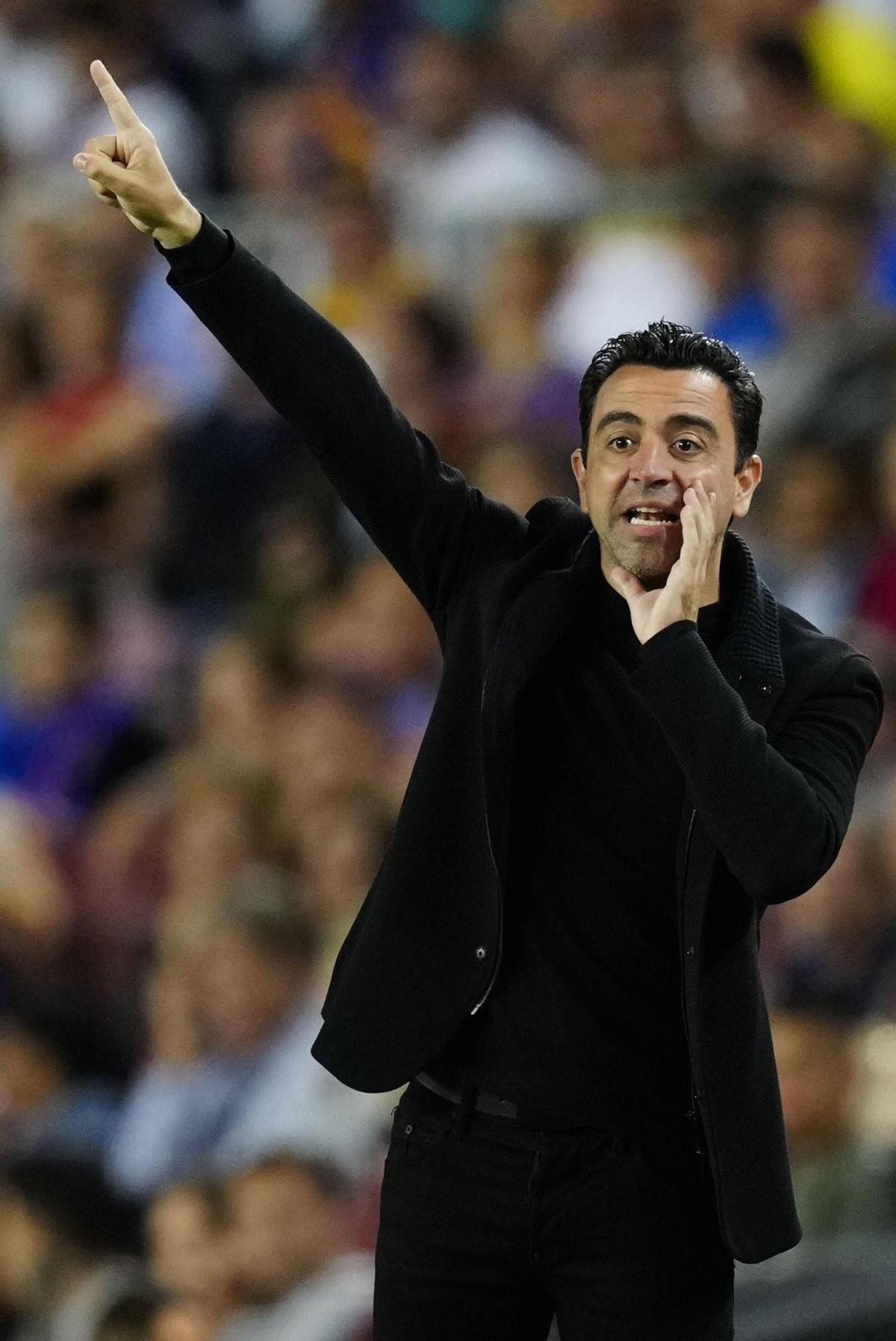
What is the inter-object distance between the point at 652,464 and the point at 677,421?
0.18 ft

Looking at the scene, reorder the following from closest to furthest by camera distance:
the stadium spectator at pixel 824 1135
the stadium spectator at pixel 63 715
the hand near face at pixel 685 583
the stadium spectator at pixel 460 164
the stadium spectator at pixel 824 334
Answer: the hand near face at pixel 685 583
the stadium spectator at pixel 824 1135
the stadium spectator at pixel 824 334
the stadium spectator at pixel 63 715
the stadium spectator at pixel 460 164

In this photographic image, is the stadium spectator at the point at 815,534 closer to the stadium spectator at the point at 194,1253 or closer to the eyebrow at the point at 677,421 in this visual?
the stadium spectator at the point at 194,1253

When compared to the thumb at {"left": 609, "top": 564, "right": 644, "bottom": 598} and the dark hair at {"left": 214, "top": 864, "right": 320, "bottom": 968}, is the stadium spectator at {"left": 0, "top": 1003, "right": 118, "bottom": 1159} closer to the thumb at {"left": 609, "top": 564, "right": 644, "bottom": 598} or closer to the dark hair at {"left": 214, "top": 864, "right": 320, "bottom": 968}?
the dark hair at {"left": 214, "top": 864, "right": 320, "bottom": 968}

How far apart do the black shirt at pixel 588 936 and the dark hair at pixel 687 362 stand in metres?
0.20

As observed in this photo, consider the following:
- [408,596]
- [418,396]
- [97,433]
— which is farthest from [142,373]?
[408,596]

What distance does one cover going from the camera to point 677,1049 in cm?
202

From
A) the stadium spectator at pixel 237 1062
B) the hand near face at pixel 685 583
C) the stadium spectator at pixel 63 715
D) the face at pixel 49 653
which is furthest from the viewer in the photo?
the face at pixel 49 653

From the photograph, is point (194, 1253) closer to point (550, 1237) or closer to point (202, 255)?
point (550, 1237)

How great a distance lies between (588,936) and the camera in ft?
6.52

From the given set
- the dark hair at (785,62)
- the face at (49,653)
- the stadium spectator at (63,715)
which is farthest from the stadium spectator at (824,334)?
the face at (49,653)

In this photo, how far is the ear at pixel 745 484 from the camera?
6.68ft

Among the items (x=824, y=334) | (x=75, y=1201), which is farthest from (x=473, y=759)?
(x=824, y=334)

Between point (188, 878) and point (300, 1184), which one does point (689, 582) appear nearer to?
point (300, 1184)

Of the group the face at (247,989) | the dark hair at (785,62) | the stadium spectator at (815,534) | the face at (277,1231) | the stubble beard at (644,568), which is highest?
the dark hair at (785,62)
